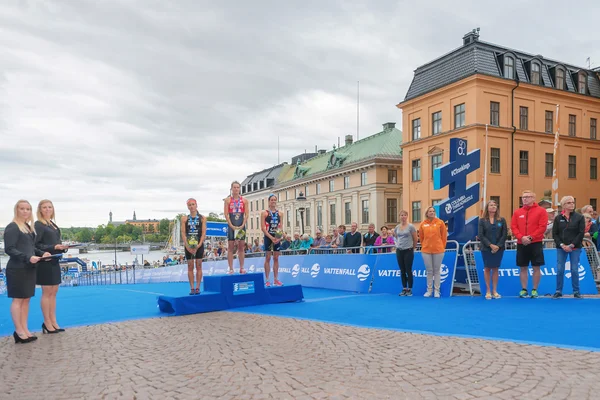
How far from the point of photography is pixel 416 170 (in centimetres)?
3684

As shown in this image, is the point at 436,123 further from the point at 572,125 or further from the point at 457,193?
the point at 457,193

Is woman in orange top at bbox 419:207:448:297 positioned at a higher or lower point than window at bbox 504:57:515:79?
lower

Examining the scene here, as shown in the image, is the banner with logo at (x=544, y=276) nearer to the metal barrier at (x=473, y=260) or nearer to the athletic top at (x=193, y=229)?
the metal barrier at (x=473, y=260)

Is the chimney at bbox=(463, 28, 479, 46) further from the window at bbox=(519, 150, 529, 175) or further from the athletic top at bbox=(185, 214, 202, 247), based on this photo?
the athletic top at bbox=(185, 214, 202, 247)

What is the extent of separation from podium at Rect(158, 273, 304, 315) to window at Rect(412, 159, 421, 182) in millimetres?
28415

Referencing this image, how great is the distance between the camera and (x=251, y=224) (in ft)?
242

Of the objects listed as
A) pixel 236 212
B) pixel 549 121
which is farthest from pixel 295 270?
pixel 549 121

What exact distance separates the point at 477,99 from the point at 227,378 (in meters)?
30.1

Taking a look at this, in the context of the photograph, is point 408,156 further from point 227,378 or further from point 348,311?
point 227,378

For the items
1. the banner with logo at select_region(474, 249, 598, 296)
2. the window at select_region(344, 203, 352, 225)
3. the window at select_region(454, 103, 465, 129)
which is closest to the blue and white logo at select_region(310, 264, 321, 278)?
the banner with logo at select_region(474, 249, 598, 296)

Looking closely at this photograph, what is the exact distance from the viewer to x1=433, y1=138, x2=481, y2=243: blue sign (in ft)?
36.5

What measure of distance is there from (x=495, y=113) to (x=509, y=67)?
358 cm

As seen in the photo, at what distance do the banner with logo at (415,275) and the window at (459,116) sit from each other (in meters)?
23.5

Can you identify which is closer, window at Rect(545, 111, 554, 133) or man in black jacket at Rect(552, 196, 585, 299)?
man in black jacket at Rect(552, 196, 585, 299)
